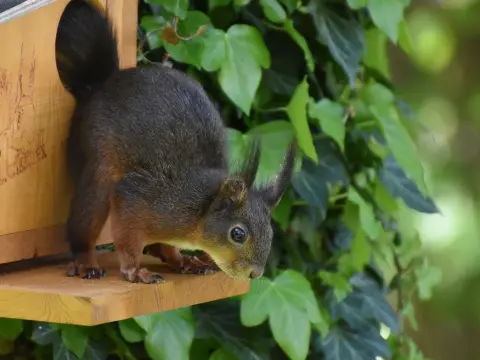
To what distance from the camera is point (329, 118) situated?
1656 millimetres

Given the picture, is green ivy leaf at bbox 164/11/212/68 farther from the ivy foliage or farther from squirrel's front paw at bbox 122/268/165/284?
squirrel's front paw at bbox 122/268/165/284

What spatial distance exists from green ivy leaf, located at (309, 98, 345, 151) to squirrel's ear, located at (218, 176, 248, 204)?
0.45 m

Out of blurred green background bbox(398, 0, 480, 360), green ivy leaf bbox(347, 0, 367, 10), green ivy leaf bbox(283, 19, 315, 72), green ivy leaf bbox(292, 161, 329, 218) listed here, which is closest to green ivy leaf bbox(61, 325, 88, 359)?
green ivy leaf bbox(292, 161, 329, 218)

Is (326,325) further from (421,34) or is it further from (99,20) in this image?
(421,34)

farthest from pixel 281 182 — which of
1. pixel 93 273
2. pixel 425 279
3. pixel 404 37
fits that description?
pixel 425 279

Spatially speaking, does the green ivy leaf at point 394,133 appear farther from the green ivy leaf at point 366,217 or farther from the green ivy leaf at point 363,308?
the green ivy leaf at point 363,308

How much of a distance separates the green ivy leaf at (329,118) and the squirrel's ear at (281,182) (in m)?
0.37

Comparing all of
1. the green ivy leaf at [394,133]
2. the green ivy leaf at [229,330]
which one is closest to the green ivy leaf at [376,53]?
the green ivy leaf at [394,133]

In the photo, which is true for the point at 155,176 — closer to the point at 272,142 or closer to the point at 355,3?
the point at 272,142

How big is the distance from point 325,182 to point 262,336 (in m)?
0.31

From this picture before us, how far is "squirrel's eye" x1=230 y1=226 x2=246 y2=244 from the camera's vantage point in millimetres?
1196

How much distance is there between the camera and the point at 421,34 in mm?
3801

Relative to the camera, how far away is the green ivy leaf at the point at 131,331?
1.57 m

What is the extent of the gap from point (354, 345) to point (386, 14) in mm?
636
